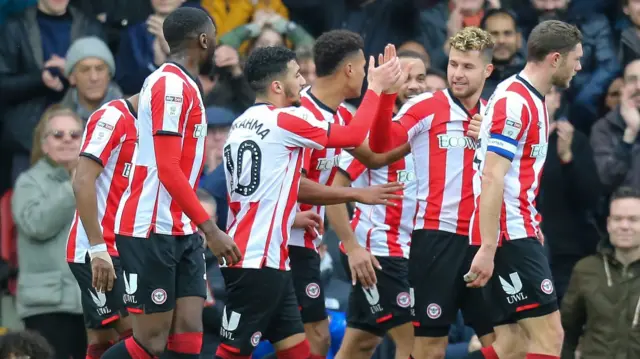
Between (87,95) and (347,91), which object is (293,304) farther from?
(87,95)

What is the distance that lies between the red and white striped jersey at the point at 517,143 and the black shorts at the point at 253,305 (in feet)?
4.24

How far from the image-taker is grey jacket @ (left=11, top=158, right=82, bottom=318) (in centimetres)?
999

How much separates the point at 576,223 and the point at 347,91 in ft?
9.35

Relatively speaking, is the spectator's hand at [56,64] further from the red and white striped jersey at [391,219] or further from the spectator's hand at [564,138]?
the spectator's hand at [564,138]

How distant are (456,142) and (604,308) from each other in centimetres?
174

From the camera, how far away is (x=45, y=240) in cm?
1008

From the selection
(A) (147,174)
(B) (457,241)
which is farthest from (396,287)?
(A) (147,174)

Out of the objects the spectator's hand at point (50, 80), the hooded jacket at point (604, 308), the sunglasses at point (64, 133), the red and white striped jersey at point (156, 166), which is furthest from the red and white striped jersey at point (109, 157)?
the hooded jacket at point (604, 308)

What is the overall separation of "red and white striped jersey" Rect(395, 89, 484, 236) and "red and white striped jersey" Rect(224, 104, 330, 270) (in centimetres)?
93

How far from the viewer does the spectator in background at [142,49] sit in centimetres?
1159

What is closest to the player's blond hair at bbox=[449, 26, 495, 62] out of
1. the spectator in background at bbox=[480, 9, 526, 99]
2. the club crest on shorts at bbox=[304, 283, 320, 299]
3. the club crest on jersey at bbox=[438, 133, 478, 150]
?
the club crest on jersey at bbox=[438, 133, 478, 150]

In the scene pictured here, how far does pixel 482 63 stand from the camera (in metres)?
8.72

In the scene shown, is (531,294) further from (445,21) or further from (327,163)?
(445,21)

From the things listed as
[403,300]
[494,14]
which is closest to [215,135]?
[494,14]
